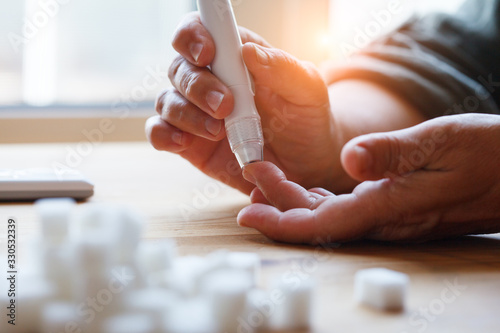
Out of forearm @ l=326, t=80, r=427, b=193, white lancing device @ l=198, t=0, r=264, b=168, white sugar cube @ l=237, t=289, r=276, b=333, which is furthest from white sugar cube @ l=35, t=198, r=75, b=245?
forearm @ l=326, t=80, r=427, b=193

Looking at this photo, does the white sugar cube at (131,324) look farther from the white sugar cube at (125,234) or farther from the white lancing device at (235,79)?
the white lancing device at (235,79)

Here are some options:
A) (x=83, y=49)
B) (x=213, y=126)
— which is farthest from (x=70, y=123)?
(x=213, y=126)

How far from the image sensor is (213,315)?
10.4 inches

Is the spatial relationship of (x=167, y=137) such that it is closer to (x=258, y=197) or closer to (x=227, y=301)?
(x=258, y=197)

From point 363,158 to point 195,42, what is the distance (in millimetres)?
239

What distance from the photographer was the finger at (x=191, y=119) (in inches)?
23.4

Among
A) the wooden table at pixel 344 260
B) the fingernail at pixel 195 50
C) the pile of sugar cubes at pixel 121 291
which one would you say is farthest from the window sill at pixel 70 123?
the pile of sugar cubes at pixel 121 291

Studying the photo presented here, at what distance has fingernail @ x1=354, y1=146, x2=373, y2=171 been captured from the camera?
1.27 ft

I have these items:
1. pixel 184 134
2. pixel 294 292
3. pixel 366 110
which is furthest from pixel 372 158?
pixel 366 110

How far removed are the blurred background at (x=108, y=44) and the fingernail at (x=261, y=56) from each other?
1.33 m

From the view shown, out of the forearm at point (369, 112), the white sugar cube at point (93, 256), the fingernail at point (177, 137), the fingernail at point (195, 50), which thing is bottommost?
the fingernail at point (177, 137)

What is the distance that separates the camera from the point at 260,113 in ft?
2.21

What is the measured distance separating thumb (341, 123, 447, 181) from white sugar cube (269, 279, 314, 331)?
13 centimetres

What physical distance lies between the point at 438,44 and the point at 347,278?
62 centimetres
